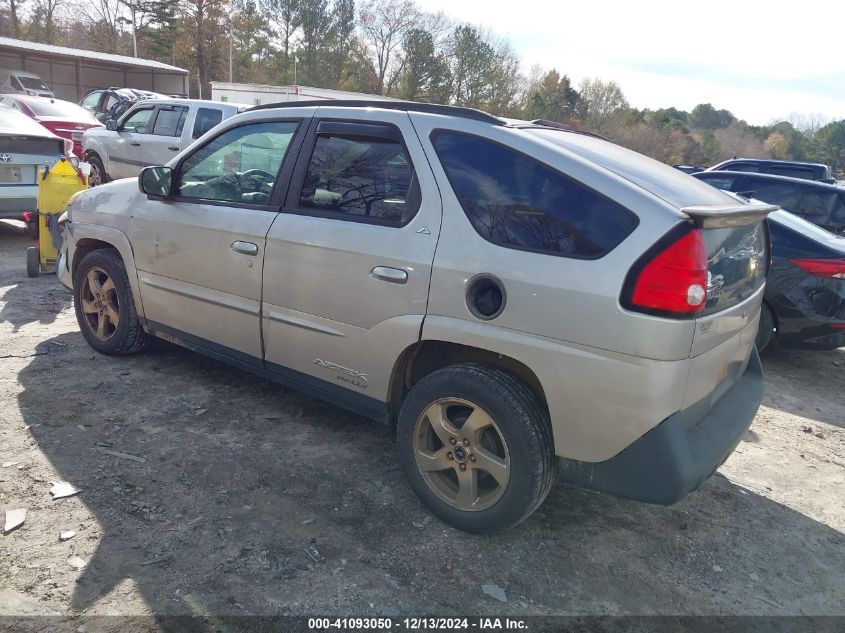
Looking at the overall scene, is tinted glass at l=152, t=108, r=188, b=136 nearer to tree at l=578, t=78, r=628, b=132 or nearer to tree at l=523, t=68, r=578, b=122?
tree at l=523, t=68, r=578, b=122

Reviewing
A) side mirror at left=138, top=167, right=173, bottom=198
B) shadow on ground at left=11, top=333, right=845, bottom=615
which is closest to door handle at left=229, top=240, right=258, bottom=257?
side mirror at left=138, top=167, right=173, bottom=198

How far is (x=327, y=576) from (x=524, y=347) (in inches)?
49.4

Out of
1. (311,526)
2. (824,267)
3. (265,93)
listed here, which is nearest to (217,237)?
(311,526)

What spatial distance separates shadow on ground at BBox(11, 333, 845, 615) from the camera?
2.63m

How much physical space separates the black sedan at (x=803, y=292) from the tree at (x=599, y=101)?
61229 mm

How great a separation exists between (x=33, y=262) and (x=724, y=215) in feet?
22.6

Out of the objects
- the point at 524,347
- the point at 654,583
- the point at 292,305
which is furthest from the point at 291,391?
the point at 654,583

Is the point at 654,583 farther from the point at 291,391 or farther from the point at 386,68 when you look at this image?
the point at 386,68

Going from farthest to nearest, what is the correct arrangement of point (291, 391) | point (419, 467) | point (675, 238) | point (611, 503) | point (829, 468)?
point (291, 391) < point (829, 468) < point (611, 503) < point (419, 467) < point (675, 238)

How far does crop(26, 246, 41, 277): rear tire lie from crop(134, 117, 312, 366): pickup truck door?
3220 millimetres

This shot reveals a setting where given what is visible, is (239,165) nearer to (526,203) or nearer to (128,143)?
(526,203)

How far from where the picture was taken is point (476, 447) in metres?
2.93

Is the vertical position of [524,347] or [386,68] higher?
[386,68]

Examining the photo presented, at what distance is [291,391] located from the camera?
4543mm
